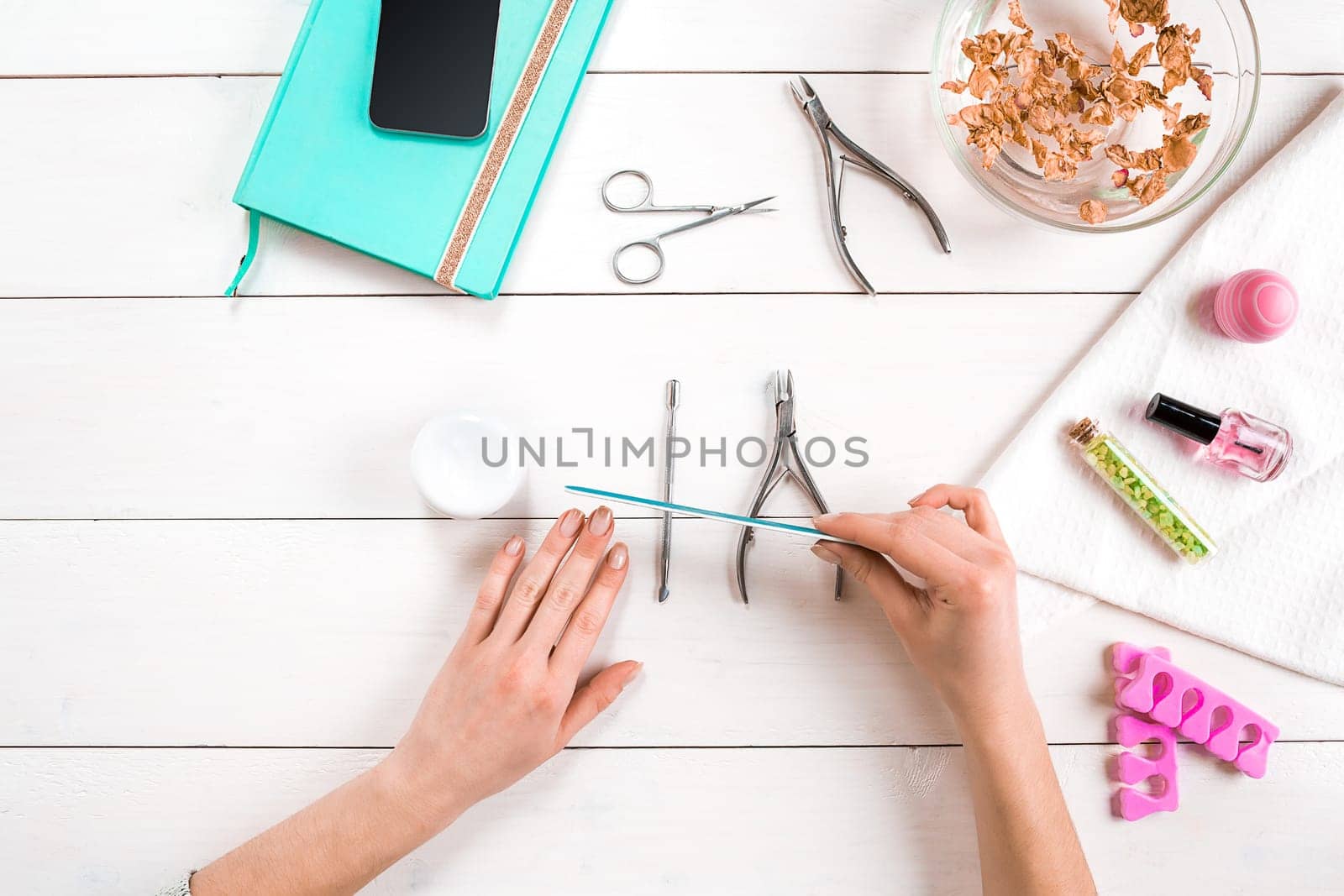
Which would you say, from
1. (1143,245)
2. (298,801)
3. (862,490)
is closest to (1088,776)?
(862,490)

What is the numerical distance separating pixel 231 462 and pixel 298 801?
353mm

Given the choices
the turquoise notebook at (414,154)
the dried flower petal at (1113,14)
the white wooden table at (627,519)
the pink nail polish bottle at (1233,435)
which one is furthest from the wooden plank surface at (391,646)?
the dried flower petal at (1113,14)

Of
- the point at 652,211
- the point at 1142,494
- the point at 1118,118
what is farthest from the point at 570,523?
the point at 1118,118

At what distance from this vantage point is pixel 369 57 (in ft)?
2.94

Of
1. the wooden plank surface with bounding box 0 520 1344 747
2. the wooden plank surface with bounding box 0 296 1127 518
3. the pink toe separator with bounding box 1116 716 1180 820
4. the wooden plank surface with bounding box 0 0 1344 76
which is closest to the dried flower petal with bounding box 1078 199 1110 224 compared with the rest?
the wooden plank surface with bounding box 0 296 1127 518

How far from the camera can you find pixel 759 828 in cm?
91

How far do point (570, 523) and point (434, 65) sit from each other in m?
0.47

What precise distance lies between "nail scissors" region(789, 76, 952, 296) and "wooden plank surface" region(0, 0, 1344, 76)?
46 mm

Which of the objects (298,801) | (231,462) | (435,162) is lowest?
(298,801)

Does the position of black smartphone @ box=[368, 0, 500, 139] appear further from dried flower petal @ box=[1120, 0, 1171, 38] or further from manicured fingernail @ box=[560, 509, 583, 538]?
dried flower petal @ box=[1120, 0, 1171, 38]

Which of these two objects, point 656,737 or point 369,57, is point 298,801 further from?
point 369,57

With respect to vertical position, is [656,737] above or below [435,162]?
below

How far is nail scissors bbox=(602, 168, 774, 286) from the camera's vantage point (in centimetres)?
90

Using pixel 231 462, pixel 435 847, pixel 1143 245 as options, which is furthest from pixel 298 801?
pixel 1143 245
